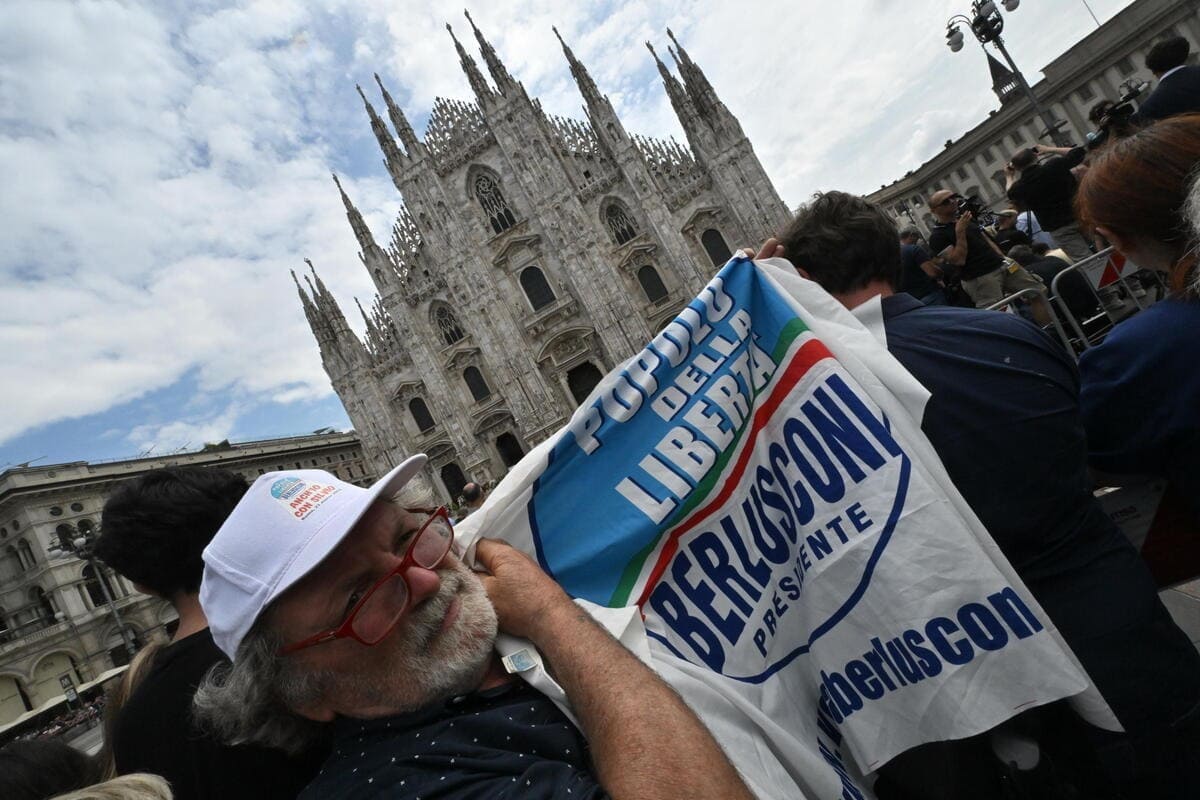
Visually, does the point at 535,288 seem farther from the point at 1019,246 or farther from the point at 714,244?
the point at 1019,246

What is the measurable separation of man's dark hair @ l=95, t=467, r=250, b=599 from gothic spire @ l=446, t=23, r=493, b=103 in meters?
25.7

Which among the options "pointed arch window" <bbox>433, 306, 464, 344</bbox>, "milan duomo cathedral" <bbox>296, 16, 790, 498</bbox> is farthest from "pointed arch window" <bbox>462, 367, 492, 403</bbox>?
"pointed arch window" <bbox>433, 306, 464, 344</bbox>

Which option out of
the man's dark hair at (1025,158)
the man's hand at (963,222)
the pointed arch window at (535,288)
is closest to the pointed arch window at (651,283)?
the pointed arch window at (535,288)

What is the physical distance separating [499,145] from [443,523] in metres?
25.8

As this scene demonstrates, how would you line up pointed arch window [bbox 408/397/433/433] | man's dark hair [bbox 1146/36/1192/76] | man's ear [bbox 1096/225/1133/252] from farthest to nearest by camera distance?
pointed arch window [bbox 408/397/433/433] → man's dark hair [bbox 1146/36/1192/76] → man's ear [bbox 1096/225/1133/252]

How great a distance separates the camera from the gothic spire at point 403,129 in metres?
25.4

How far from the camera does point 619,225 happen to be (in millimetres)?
24516

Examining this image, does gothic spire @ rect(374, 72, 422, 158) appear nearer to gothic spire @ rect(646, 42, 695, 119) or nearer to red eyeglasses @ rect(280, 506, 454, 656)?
gothic spire @ rect(646, 42, 695, 119)

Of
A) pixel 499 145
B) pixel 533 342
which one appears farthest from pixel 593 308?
pixel 499 145

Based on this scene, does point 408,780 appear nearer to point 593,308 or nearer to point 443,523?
point 443,523

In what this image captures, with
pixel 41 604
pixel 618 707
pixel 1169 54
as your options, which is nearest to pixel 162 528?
pixel 618 707

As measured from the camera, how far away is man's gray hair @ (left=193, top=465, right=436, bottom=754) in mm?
1312

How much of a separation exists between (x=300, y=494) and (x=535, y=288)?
24.6m

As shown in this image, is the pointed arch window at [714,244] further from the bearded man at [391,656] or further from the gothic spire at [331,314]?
the bearded man at [391,656]
